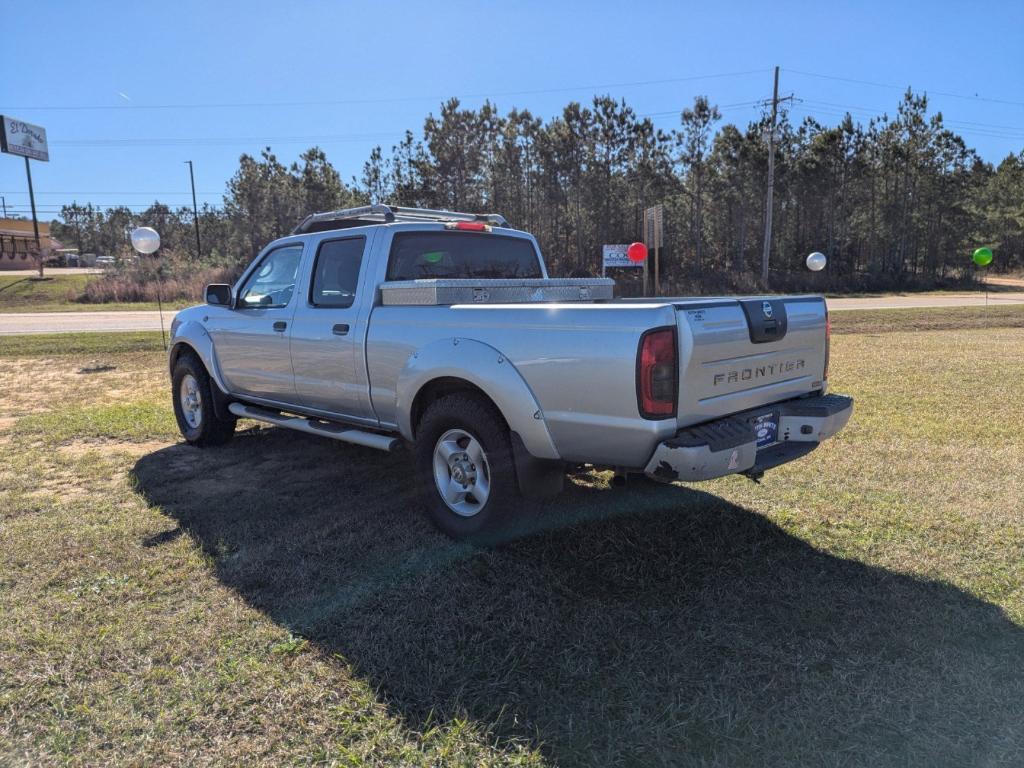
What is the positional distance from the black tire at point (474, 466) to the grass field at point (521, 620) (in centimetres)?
16

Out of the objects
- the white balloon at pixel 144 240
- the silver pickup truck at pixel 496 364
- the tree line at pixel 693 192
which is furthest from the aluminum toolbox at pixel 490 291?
the tree line at pixel 693 192

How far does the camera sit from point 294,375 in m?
5.23

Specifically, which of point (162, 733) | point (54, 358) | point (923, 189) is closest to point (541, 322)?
point (162, 733)

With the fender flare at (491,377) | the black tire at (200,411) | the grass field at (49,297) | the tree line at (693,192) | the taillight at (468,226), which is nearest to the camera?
the fender flare at (491,377)

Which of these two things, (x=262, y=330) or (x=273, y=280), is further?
(x=273, y=280)

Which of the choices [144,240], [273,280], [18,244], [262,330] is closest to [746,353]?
[262,330]

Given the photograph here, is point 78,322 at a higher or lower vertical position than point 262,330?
lower

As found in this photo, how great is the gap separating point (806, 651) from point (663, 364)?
1344 millimetres

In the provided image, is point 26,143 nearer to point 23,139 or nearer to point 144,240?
point 23,139

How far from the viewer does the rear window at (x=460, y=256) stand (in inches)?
188

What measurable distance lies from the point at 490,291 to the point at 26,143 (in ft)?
170

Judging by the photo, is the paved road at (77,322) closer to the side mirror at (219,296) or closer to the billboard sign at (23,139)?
the side mirror at (219,296)

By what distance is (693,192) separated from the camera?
42312 millimetres

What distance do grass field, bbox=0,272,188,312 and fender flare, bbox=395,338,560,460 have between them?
25240mm
